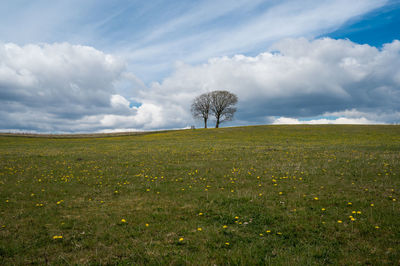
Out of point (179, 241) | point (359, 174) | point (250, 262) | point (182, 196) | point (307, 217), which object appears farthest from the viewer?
point (359, 174)

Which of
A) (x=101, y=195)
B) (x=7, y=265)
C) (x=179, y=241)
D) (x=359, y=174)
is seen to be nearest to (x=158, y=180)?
(x=101, y=195)

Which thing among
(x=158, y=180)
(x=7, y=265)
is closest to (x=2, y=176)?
(x=158, y=180)

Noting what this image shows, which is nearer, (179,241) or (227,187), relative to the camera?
(179,241)

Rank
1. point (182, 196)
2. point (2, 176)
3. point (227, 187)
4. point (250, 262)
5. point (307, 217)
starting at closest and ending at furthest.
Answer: point (250, 262)
point (307, 217)
point (182, 196)
point (227, 187)
point (2, 176)

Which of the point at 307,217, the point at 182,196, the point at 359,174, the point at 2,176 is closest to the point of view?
the point at 307,217

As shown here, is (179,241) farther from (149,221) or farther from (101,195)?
(101,195)

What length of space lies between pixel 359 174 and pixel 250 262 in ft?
41.7

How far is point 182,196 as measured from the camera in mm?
11055

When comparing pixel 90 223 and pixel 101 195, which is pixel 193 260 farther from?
pixel 101 195

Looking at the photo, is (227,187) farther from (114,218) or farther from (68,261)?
(68,261)

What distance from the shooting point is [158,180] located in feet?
47.7

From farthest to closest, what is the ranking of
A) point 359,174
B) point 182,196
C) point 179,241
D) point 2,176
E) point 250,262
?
1. point 2,176
2. point 359,174
3. point 182,196
4. point 179,241
5. point 250,262

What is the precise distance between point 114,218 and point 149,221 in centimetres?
144

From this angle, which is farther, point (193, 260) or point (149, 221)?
point (149, 221)
